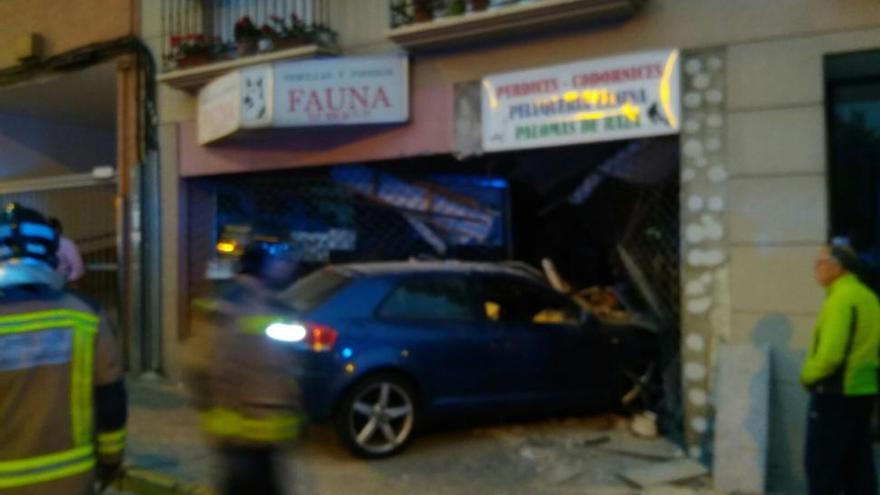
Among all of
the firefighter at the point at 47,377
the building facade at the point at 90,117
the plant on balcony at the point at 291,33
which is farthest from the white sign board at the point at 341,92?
the firefighter at the point at 47,377

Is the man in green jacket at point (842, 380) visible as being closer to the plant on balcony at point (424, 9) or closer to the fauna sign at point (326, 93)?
the plant on balcony at point (424, 9)

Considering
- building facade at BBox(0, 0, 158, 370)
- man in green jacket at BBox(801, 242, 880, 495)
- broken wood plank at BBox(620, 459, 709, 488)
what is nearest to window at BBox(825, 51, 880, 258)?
man in green jacket at BBox(801, 242, 880, 495)

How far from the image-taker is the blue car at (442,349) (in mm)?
7301

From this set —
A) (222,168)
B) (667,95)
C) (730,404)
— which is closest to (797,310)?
(730,404)

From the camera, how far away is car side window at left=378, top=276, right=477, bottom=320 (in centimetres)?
771

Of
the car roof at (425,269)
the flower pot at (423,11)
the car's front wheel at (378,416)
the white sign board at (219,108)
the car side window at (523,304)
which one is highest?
the flower pot at (423,11)

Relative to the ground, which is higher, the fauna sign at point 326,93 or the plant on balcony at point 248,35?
the plant on balcony at point 248,35

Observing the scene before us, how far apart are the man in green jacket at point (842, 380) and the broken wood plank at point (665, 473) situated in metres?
1.39

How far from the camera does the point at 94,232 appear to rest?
1275cm

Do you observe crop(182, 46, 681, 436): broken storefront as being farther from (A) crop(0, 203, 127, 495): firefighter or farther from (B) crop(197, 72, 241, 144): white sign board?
(A) crop(0, 203, 127, 495): firefighter

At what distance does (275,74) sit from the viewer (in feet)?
30.6

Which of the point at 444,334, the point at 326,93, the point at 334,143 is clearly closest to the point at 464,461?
the point at 444,334

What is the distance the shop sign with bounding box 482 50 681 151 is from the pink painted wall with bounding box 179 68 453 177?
617mm

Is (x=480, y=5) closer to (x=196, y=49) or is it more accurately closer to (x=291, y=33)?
(x=291, y=33)
